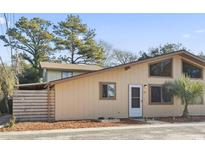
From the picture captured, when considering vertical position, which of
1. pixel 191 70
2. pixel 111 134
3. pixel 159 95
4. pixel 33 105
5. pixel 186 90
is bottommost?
pixel 111 134

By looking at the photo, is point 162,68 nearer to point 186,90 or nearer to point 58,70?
point 186,90

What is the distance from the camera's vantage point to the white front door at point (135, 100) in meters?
20.7

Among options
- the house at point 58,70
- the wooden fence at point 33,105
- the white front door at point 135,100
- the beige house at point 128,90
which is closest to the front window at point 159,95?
the beige house at point 128,90

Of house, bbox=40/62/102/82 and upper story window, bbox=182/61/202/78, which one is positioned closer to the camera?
upper story window, bbox=182/61/202/78

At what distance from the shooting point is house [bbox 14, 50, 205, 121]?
1909 cm

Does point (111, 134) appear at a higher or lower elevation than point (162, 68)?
lower

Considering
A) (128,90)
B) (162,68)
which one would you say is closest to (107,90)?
(128,90)

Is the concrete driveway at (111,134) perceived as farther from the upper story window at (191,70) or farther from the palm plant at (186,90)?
the upper story window at (191,70)

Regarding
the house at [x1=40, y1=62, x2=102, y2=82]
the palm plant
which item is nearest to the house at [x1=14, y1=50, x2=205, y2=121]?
Answer: the palm plant

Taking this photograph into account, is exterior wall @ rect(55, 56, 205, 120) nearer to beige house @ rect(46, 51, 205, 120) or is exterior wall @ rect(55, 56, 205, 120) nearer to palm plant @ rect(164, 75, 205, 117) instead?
beige house @ rect(46, 51, 205, 120)

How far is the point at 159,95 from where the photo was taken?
21.5m

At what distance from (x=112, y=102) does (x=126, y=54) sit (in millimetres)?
36794
